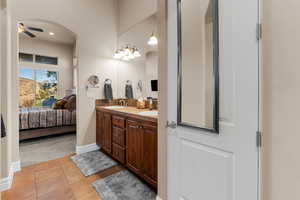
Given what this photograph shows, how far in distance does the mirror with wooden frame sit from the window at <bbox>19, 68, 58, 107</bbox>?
22.3 ft

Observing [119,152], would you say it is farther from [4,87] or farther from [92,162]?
[4,87]

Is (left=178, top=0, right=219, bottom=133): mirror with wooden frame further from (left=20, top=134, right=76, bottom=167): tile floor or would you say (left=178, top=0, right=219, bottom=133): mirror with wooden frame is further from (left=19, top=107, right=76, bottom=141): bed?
(left=19, top=107, right=76, bottom=141): bed

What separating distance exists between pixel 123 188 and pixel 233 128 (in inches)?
63.6

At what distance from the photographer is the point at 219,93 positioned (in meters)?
1.09

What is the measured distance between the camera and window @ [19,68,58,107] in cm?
590

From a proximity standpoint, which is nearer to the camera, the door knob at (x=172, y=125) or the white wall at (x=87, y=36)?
the door knob at (x=172, y=125)

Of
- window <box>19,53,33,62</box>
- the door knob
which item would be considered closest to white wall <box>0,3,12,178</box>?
the door knob

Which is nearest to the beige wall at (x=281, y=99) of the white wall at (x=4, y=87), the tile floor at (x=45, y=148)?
the white wall at (x=4, y=87)

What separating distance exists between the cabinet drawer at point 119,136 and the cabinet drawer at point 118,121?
0.07m

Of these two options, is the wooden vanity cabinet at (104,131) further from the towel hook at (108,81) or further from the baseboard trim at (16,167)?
the baseboard trim at (16,167)

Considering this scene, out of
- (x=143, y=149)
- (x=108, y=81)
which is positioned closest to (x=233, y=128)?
(x=143, y=149)

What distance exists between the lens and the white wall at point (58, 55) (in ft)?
19.3

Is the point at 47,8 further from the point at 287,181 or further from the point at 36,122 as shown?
the point at 287,181

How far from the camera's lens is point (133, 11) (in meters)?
3.13
